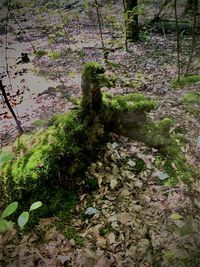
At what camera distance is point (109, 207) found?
284cm

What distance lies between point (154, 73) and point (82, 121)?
3901 mm

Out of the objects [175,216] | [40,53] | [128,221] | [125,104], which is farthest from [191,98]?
[40,53]

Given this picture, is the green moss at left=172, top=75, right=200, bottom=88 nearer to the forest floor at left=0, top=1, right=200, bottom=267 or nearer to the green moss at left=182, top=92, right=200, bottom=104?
the forest floor at left=0, top=1, right=200, bottom=267

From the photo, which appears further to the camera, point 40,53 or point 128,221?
point 40,53

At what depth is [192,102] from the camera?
4527 millimetres

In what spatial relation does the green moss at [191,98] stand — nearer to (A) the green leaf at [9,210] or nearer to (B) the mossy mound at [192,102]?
(B) the mossy mound at [192,102]

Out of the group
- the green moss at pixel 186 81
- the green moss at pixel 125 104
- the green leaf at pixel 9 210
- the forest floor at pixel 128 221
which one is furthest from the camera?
the green moss at pixel 186 81

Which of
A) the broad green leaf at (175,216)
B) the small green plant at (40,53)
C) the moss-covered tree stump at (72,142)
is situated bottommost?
the small green plant at (40,53)

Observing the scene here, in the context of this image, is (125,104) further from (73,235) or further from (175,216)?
(73,235)

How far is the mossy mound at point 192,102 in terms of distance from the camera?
4.27 m

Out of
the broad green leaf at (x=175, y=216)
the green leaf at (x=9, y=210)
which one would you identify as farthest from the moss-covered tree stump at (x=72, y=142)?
the green leaf at (x=9, y=210)

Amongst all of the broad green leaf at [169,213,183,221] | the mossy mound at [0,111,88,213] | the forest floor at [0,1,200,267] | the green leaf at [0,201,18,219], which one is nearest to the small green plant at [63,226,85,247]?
the forest floor at [0,1,200,267]

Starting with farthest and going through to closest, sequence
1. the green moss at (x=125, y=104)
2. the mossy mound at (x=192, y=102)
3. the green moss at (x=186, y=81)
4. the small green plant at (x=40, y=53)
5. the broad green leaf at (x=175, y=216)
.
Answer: the small green plant at (x=40, y=53) → the green moss at (x=186, y=81) → the mossy mound at (x=192, y=102) → the green moss at (x=125, y=104) → the broad green leaf at (x=175, y=216)

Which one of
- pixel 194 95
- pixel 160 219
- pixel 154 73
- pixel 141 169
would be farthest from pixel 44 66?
pixel 160 219
